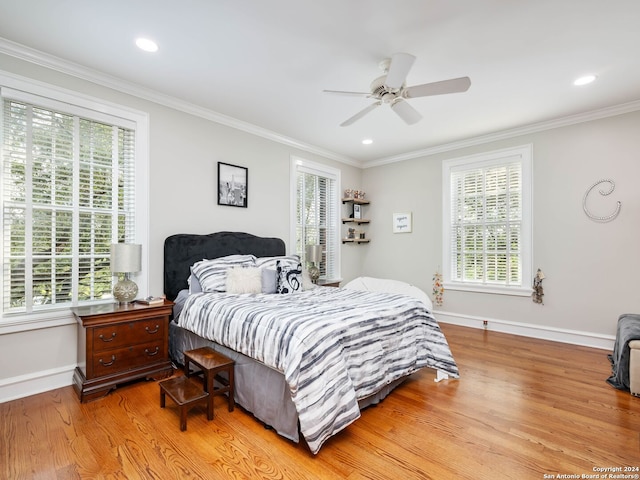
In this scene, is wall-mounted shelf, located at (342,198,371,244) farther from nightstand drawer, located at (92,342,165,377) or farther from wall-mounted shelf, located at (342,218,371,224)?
nightstand drawer, located at (92,342,165,377)

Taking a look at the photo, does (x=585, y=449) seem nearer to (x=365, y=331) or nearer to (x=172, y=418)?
(x=365, y=331)

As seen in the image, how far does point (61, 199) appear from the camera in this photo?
2.77 meters

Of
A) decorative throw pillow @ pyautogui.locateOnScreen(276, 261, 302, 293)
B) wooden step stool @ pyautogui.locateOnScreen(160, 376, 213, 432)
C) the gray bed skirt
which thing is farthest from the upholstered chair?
wooden step stool @ pyautogui.locateOnScreen(160, 376, 213, 432)

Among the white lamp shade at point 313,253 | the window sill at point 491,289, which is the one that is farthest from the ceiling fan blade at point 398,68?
the window sill at point 491,289

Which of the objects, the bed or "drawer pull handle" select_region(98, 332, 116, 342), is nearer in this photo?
the bed

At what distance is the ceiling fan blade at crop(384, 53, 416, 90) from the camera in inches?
82.3

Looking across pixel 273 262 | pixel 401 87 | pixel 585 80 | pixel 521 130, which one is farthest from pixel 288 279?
pixel 521 130

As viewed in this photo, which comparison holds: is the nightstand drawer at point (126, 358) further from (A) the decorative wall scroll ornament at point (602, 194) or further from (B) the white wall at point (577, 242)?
(A) the decorative wall scroll ornament at point (602, 194)

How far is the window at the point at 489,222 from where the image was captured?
4.32 meters

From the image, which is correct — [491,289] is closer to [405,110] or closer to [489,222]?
[489,222]

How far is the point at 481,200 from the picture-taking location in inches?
185

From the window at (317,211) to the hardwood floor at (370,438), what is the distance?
283 cm

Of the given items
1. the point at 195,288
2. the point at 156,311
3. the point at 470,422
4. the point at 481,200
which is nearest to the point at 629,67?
the point at 481,200

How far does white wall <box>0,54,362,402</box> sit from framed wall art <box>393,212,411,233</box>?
65.9 inches
